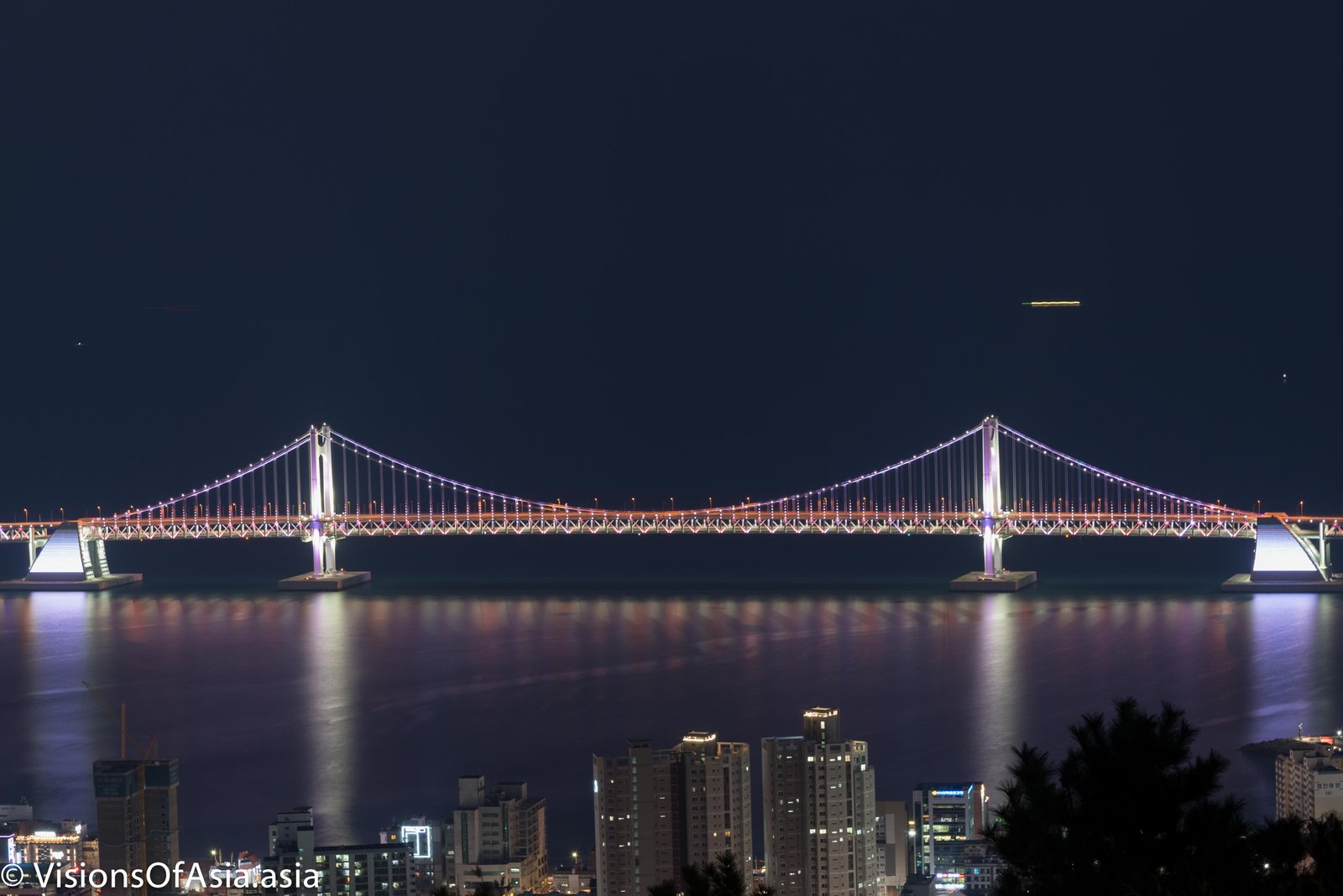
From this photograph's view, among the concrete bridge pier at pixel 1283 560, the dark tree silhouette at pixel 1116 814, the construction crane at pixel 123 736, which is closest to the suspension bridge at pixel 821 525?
the concrete bridge pier at pixel 1283 560

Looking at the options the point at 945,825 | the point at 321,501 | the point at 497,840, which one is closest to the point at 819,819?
the point at 945,825

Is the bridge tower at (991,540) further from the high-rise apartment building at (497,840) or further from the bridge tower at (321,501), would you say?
the high-rise apartment building at (497,840)

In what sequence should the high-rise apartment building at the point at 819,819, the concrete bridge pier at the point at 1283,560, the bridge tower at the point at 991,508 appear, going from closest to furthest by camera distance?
the high-rise apartment building at the point at 819,819, the concrete bridge pier at the point at 1283,560, the bridge tower at the point at 991,508

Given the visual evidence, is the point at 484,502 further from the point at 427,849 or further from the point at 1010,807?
the point at 1010,807

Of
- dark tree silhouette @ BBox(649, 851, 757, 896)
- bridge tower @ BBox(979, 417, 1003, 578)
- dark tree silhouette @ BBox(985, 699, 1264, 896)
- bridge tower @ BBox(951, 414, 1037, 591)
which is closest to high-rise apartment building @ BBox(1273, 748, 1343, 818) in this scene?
dark tree silhouette @ BBox(985, 699, 1264, 896)

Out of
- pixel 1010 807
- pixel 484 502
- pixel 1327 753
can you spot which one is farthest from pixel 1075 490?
pixel 1010 807

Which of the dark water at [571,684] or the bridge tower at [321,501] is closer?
the dark water at [571,684]

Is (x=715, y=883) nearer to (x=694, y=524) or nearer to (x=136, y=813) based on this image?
(x=136, y=813)
